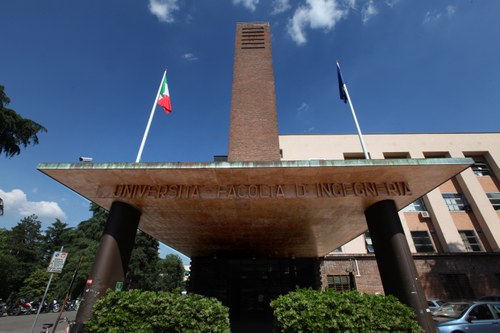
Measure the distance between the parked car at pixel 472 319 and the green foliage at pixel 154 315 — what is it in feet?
27.1

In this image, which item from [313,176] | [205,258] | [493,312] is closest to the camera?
[313,176]

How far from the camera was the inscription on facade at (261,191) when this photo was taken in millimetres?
8008

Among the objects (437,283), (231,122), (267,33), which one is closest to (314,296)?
(231,122)

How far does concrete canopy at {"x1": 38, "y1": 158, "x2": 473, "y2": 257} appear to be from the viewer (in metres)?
7.14

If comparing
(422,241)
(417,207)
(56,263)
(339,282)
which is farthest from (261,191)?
(417,207)

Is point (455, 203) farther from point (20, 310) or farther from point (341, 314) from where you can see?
point (20, 310)

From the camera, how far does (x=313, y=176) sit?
7734 millimetres

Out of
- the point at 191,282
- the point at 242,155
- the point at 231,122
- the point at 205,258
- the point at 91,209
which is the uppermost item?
the point at 91,209

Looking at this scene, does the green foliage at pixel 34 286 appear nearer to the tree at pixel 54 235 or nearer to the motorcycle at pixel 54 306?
the motorcycle at pixel 54 306

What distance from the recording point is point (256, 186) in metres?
8.11

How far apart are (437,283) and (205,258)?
63.7ft

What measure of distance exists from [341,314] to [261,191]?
395 centimetres

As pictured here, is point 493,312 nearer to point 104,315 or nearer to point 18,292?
point 104,315

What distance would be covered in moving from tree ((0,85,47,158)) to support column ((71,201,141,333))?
60.2ft
